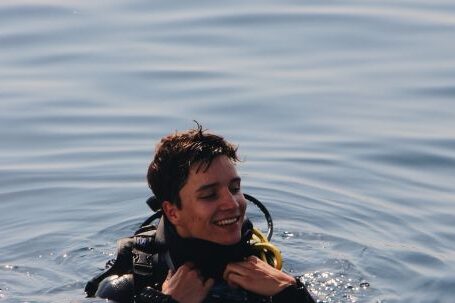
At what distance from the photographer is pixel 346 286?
28.8ft

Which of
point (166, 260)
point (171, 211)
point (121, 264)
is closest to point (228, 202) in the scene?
point (171, 211)

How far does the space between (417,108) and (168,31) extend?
3.19m

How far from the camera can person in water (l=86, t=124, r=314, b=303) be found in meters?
7.34

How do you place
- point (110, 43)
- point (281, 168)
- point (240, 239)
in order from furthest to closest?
point (110, 43) < point (281, 168) < point (240, 239)

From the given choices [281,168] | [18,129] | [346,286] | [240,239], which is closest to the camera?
[240,239]

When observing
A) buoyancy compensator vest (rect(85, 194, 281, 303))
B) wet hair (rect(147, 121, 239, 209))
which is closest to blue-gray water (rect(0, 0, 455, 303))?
buoyancy compensator vest (rect(85, 194, 281, 303))

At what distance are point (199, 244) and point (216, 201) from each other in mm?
257

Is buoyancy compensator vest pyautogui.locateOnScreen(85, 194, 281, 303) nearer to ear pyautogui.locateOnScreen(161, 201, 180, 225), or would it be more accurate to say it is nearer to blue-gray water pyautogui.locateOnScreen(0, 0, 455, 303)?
ear pyautogui.locateOnScreen(161, 201, 180, 225)

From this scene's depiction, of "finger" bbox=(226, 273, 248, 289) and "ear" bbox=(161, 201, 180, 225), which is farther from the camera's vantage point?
"ear" bbox=(161, 201, 180, 225)

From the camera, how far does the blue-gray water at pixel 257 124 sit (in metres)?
9.43

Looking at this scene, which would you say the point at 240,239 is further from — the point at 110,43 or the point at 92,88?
the point at 110,43

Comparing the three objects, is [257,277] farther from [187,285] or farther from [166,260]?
[166,260]

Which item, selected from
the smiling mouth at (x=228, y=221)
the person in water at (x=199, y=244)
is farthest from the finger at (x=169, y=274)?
the smiling mouth at (x=228, y=221)

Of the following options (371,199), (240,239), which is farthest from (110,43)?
(240,239)
